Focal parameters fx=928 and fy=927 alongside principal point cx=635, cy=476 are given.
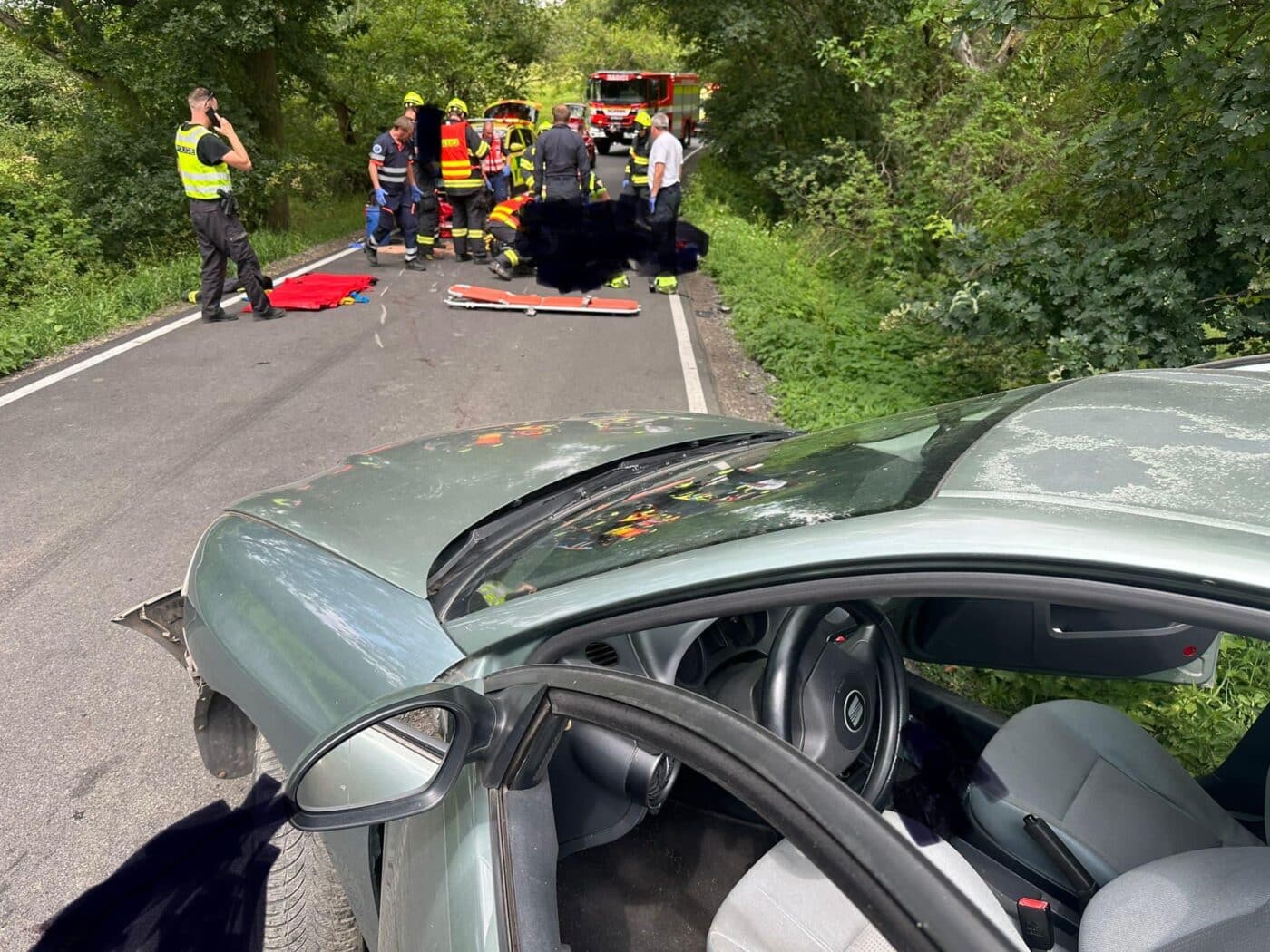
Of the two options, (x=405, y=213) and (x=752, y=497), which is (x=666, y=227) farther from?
(x=752, y=497)

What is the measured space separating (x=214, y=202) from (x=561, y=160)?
429cm

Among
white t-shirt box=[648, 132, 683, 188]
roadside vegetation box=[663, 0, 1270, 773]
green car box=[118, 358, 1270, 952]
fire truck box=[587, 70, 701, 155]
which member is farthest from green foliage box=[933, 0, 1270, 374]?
fire truck box=[587, 70, 701, 155]

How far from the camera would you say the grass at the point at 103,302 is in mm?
7992

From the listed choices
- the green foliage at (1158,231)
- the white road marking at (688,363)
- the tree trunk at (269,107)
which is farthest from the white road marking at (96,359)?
the green foliage at (1158,231)

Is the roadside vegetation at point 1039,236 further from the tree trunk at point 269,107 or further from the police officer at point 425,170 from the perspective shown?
the tree trunk at point 269,107

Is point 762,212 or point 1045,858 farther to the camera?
point 762,212

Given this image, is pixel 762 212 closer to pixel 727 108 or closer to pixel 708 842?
pixel 727 108

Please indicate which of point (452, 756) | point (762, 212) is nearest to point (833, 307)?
point (762, 212)

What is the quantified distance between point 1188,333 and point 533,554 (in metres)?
4.54

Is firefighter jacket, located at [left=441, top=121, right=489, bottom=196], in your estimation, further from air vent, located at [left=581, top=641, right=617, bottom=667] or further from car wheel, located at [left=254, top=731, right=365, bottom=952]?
air vent, located at [left=581, top=641, right=617, bottom=667]

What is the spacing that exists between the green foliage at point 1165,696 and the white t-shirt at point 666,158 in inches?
362

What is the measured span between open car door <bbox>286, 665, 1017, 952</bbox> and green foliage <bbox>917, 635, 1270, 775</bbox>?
5.97 ft

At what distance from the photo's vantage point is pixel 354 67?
19.6 m

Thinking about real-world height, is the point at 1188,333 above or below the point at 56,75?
below
